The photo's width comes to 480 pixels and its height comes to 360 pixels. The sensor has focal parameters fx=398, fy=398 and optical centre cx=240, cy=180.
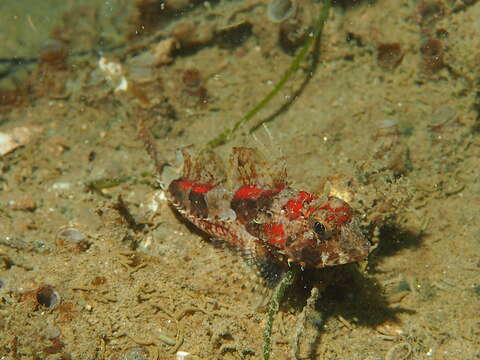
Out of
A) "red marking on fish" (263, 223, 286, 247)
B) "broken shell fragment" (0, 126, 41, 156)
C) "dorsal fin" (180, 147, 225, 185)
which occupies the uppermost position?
"broken shell fragment" (0, 126, 41, 156)

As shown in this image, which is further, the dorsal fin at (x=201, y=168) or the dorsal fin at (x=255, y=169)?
the dorsal fin at (x=201, y=168)

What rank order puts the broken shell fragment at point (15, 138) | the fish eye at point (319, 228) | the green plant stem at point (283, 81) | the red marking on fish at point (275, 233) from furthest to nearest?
the broken shell fragment at point (15, 138), the green plant stem at point (283, 81), the red marking on fish at point (275, 233), the fish eye at point (319, 228)

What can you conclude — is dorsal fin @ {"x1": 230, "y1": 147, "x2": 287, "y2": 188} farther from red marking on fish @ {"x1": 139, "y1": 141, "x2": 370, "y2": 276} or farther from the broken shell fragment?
the broken shell fragment

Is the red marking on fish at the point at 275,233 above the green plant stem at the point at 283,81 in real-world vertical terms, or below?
below

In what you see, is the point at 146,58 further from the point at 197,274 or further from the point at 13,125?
the point at 197,274

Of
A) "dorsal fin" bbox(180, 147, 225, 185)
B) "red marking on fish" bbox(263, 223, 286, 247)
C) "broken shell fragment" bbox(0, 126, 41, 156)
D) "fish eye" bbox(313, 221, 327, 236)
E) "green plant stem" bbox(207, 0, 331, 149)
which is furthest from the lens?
"broken shell fragment" bbox(0, 126, 41, 156)

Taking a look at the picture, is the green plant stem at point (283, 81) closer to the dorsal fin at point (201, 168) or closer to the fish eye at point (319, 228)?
the dorsal fin at point (201, 168)

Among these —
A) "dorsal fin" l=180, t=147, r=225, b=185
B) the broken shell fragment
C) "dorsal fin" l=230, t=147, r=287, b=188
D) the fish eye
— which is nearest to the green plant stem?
"dorsal fin" l=180, t=147, r=225, b=185

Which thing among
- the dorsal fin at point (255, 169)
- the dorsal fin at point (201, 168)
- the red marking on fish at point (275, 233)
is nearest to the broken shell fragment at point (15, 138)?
the dorsal fin at point (201, 168)

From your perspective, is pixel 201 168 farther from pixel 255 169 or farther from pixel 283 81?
pixel 283 81

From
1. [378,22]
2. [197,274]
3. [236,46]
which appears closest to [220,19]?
A: [236,46]

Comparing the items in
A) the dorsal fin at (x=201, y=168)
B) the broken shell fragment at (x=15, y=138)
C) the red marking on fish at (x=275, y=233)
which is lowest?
the red marking on fish at (x=275, y=233)

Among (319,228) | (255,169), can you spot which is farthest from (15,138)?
(319,228)
